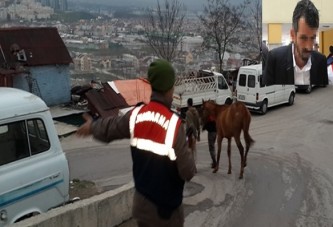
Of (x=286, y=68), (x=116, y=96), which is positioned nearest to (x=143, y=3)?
(x=116, y=96)

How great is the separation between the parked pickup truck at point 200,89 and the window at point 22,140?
11.5m

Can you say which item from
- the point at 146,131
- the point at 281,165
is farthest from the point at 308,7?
the point at 281,165

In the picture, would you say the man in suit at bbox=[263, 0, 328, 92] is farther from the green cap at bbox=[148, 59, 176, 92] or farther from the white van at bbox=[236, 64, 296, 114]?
the white van at bbox=[236, 64, 296, 114]

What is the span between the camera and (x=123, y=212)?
729cm

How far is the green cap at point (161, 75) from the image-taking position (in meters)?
3.32

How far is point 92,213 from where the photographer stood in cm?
670

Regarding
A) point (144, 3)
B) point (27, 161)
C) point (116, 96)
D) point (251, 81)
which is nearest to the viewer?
point (27, 161)

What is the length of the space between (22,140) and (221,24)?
964 inches

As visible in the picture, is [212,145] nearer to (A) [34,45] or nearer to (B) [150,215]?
(B) [150,215]

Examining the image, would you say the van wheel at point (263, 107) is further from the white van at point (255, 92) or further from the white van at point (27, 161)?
the white van at point (27, 161)

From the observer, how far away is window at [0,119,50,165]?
623 cm

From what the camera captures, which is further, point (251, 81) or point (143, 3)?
point (143, 3)

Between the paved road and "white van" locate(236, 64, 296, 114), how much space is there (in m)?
1.53

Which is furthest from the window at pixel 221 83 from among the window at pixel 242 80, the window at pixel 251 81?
the window at pixel 251 81
